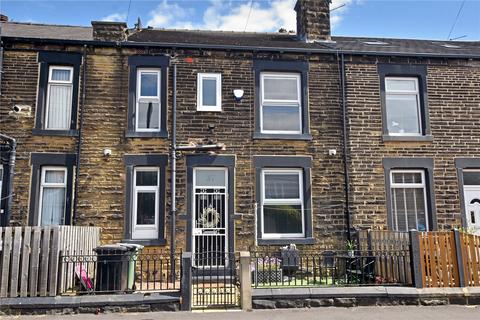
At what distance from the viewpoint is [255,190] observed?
11844 millimetres

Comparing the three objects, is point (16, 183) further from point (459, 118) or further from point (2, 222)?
point (459, 118)

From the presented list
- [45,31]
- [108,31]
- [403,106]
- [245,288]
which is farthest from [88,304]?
[45,31]

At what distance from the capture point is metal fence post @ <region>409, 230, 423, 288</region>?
27.8ft

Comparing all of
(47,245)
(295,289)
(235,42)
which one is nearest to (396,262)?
(295,289)

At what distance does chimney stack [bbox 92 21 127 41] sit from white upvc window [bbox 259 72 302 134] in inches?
167

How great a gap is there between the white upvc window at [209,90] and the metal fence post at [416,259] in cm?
623

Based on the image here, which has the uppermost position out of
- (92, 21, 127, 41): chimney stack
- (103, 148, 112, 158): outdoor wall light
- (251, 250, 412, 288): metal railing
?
(92, 21, 127, 41): chimney stack

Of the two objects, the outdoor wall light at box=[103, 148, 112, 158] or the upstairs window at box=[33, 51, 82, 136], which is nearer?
the outdoor wall light at box=[103, 148, 112, 158]

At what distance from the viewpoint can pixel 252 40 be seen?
1426 centimetres

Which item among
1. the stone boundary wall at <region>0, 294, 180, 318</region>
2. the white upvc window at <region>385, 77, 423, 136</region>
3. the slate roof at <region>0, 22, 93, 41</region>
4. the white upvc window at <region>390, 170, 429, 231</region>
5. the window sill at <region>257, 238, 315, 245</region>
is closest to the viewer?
the stone boundary wall at <region>0, 294, 180, 318</region>

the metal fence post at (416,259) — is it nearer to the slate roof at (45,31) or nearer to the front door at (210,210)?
the front door at (210,210)

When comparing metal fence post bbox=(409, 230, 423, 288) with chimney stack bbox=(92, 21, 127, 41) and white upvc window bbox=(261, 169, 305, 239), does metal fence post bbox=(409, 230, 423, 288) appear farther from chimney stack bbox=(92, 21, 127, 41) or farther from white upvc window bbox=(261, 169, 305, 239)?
chimney stack bbox=(92, 21, 127, 41)

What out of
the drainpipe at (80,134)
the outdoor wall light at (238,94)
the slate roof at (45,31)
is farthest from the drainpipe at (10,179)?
the outdoor wall light at (238,94)

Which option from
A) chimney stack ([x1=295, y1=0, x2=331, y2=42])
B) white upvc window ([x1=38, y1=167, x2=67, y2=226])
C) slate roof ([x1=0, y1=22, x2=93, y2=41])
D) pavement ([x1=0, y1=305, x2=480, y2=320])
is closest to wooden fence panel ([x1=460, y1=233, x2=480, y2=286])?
pavement ([x1=0, y1=305, x2=480, y2=320])
